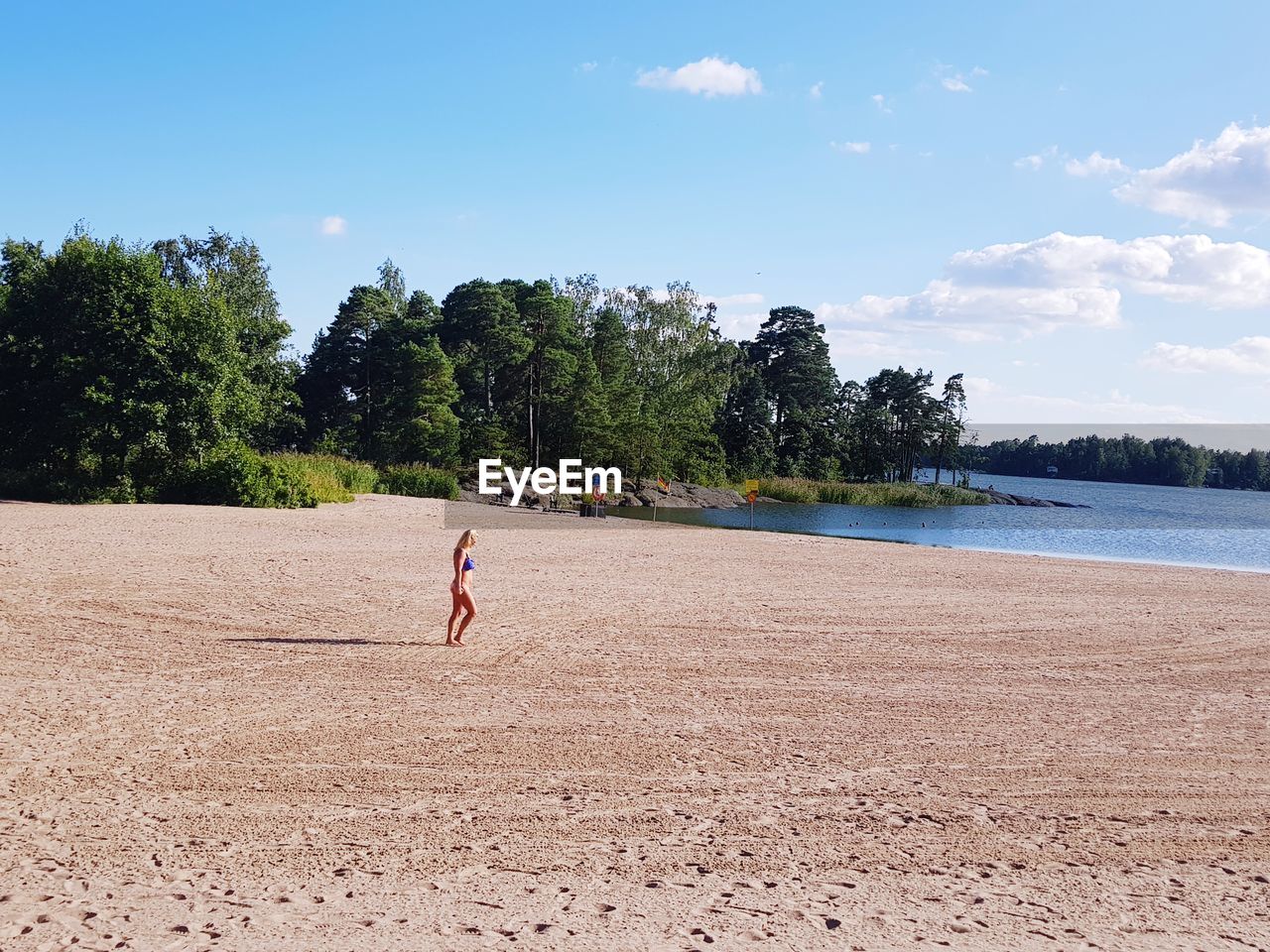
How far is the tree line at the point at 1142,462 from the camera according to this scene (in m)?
151

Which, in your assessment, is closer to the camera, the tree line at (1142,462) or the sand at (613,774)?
the sand at (613,774)

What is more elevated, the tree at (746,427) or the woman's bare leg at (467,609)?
the tree at (746,427)

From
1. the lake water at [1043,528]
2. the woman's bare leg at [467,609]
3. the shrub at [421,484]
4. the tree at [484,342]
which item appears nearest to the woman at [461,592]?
the woman's bare leg at [467,609]

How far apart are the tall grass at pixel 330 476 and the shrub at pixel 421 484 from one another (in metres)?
0.81

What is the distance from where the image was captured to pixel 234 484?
27766 millimetres

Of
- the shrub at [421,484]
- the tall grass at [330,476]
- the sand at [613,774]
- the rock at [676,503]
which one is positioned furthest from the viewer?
the rock at [676,503]

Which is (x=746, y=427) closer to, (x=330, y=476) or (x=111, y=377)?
(x=330, y=476)

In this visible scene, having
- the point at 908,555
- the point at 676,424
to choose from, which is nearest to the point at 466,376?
the point at 676,424

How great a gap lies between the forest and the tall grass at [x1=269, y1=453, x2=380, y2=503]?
26 centimetres

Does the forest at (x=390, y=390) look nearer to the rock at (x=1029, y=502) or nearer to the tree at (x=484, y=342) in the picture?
the tree at (x=484, y=342)

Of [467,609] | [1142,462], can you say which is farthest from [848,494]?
[1142,462]

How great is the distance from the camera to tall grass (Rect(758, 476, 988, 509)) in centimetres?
6738

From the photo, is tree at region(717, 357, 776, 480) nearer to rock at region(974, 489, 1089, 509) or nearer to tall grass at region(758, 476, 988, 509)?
tall grass at region(758, 476, 988, 509)

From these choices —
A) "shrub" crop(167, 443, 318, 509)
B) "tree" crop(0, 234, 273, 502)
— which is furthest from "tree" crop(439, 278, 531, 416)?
"shrub" crop(167, 443, 318, 509)
